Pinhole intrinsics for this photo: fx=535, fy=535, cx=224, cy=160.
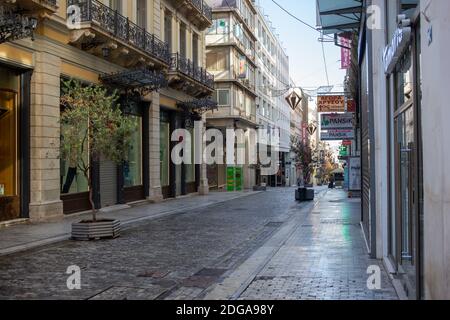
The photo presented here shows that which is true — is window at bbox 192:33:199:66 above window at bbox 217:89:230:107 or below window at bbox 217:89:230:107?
above

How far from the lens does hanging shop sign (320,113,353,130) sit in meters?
27.6

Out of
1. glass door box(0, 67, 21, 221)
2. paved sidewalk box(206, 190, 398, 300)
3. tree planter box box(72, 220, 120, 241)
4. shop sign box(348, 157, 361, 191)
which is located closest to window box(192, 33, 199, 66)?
shop sign box(348, 157, 361, 191)

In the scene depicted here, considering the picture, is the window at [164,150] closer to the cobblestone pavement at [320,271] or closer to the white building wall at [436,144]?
the cobblestone pavement at [320,271]

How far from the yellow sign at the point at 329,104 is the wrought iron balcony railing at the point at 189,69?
720 cm

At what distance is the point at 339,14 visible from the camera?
51.2ft

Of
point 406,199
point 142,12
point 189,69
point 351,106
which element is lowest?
point 406,199

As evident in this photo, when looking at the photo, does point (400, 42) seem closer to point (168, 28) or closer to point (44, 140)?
point (44, 140)

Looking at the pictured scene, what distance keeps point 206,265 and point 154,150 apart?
16.4 m

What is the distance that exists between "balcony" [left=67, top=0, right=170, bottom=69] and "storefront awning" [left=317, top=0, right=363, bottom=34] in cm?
762

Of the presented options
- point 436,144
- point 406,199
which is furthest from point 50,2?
point 436,144

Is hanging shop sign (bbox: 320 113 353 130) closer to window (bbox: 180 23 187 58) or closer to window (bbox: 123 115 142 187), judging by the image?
window (bbox: 180 23 187 58)

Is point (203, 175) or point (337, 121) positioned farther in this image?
point (203, 175)

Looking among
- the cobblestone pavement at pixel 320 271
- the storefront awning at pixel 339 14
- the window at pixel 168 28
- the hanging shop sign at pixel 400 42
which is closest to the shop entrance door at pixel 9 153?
the cobblestone pavement at pixel 320 271

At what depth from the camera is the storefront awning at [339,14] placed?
48.2 ft
